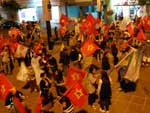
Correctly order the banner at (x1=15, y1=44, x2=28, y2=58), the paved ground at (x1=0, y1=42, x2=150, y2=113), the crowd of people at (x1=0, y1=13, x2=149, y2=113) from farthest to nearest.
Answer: the banner at (x1=15, y1=44, x2=28, y2=58) < the paved ground at (x1=0, y1=42, x2=150, y2=113) < the crowd of people at (x1=0, y1=13, x2=149, y2=113)

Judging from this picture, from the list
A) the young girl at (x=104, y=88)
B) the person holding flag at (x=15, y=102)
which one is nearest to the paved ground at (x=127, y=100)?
the young girl at (x=104, y=88)

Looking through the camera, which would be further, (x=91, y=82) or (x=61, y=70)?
(x=61, y=70)

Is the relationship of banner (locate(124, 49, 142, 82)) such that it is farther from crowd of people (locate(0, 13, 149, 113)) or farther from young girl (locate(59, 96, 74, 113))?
young girl (locate(59, 96, 74, 113))

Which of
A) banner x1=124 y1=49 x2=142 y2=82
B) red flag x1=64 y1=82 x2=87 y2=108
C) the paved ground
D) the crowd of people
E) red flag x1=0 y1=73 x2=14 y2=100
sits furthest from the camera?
banner x1=124 y1=49 x2=142 y2=82

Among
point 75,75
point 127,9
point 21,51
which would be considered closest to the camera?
point 75,75

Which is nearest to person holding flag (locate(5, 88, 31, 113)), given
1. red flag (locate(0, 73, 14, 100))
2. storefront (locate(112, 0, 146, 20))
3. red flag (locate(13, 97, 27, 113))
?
red flag (locate(13, 97, 27, 113))

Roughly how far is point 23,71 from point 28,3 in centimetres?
3487

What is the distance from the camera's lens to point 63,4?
147ft

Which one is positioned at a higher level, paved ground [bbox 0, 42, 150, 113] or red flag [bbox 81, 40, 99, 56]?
red flag [bbox 81, 40, 99, 56]

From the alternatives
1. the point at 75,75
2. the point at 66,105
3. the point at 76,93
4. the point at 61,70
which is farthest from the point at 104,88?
the point at 61,70

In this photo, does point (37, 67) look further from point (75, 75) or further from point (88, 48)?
point (88, 48)

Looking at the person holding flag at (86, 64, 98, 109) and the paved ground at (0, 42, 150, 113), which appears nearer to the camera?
the person holding flag at (86, 64, 98, 109)

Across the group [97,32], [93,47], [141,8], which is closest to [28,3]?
[141,8]

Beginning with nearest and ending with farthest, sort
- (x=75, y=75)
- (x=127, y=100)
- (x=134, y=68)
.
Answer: (x=75, y=75), (x=127, y=100), (x=134, y=68)
